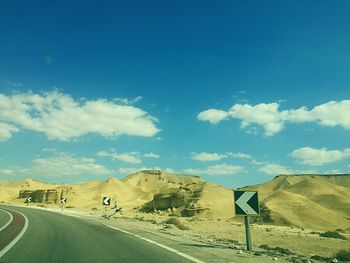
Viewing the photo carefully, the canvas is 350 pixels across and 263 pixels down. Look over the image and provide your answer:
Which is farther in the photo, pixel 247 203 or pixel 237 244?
pixel 237 244

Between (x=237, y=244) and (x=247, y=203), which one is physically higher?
(x=247, y=203)

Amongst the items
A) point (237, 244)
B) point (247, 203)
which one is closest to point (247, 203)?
point (247, 203)

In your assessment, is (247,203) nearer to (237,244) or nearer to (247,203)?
(247,203)

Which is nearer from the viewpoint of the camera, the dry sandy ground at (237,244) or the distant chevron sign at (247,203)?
the dry sandy ground at (237,244)

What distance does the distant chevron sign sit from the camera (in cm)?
1337

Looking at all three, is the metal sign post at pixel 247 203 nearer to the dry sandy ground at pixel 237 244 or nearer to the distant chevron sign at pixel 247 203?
the distant chevron sign at pixel 247 203

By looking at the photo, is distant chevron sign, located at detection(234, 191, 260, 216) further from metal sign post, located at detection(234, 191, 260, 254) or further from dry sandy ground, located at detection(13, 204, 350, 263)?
dry sandy ground, located at detection(13, 204, 350, 263)

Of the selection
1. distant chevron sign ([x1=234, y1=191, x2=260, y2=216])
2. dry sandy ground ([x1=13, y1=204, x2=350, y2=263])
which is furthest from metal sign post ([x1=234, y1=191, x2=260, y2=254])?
dry sandy ground ([x1=13, y1=204, x2=350, y2=263])

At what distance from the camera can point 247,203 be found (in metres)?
13.5

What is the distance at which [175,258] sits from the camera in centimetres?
1155

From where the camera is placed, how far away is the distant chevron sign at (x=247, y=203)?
43.9 ft

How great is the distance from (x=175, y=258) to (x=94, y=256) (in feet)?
7.17

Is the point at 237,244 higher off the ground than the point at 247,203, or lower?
lower

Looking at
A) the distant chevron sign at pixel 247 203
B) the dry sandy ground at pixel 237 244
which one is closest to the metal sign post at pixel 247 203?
the distant chevron sign at pixel 247 203
